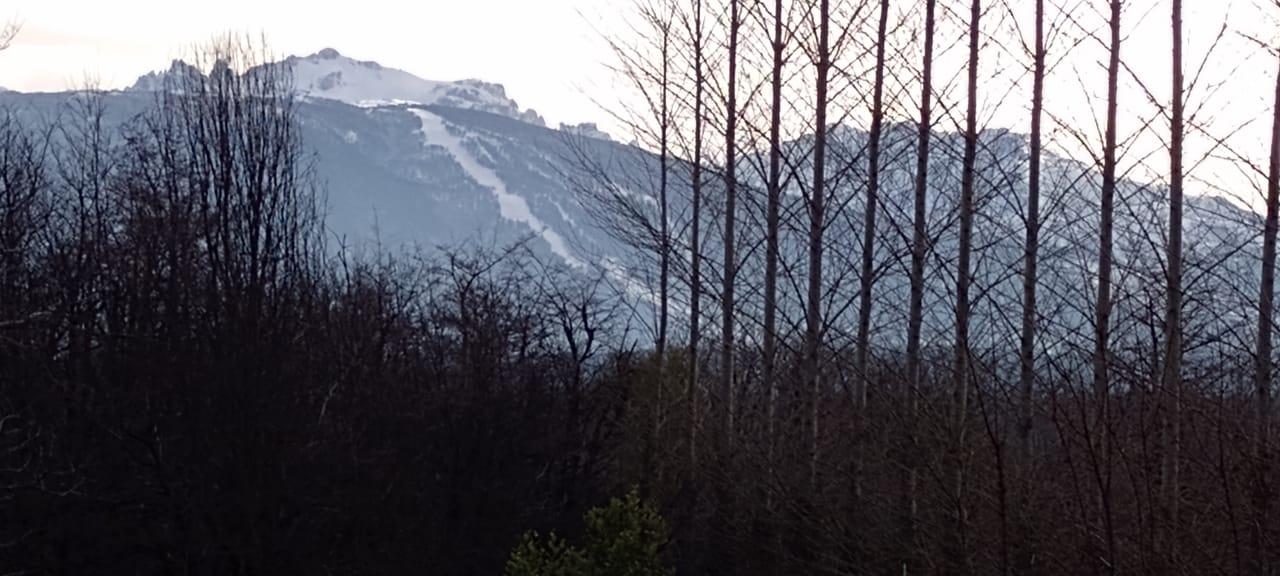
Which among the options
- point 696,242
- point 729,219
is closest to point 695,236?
point 696,242

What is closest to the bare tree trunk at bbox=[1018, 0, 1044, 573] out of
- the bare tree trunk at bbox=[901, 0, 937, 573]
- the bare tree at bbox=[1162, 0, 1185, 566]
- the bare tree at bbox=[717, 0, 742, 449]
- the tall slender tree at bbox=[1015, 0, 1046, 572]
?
the tall slender tree at bbox=[1015, 0, 1046, 572]

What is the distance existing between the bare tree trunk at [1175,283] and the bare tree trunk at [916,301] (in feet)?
5.30

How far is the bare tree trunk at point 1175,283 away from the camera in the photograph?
6.52 metres

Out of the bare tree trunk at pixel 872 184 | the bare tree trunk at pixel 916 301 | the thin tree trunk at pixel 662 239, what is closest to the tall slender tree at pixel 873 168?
the bare tree trunk at pixel 872 184

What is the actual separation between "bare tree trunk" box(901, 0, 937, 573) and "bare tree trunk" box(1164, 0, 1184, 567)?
1616mm

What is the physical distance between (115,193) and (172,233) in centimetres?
742

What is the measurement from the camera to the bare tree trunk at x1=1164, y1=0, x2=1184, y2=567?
652 cm

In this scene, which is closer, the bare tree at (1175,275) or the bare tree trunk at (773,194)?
the bare tree at (1175,275)

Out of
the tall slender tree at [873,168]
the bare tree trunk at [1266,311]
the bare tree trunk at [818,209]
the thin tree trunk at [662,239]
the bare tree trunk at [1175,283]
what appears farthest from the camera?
the thin tree trunk at [662,239]

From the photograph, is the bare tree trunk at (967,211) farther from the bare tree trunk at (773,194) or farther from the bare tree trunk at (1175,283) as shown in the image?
the bare tree trunk at (773,194)

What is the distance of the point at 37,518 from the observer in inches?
583

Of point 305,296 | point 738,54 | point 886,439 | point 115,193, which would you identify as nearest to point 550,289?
point 115,193

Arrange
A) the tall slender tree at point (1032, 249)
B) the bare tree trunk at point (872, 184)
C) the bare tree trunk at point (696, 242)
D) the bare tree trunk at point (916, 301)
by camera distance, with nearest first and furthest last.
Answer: the tall slender tree at point (1032, 249)
the bare tree trunk at point (916, 301)
the bare tree trunk at point (872, 184)
the bare tree trunk at point (696, 242)

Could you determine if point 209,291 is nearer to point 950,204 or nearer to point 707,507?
point 707,507
